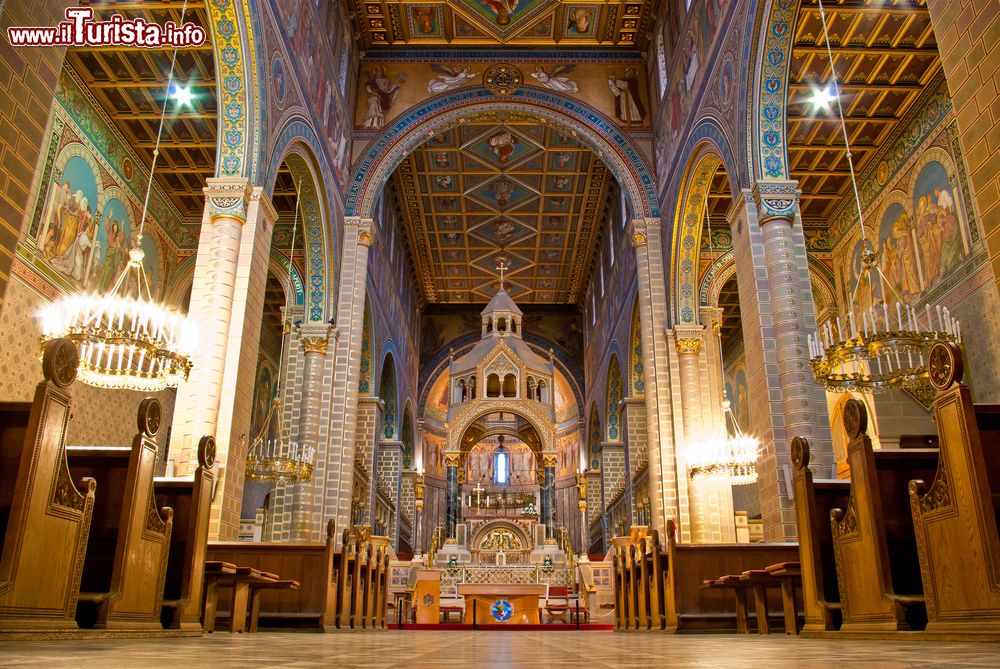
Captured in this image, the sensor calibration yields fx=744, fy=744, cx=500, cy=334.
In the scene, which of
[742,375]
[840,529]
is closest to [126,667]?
[840,529]

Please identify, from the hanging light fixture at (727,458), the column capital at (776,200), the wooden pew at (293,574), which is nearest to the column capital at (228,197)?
the wooden pew at (293,574)

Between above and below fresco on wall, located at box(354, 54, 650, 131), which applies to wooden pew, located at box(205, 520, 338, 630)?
below

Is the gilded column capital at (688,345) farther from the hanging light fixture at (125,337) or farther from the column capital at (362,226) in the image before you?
the hanging light fixture at (125,337)

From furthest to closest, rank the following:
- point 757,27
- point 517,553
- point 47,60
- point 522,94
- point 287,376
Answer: point 517,553
point 522,94
point 287,376
point 757,27
point 47,60

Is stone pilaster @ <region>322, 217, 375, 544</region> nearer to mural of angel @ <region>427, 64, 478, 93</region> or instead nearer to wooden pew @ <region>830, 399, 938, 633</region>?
mural of angel @ <region>427, 64, 478, 93</region>

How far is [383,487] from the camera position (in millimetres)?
21312

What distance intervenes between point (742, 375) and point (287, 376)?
44.2 ft

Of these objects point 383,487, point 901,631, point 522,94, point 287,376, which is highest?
point 522,94

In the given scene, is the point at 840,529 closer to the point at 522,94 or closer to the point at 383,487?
the point at 522,94

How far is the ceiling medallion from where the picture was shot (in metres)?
16.1

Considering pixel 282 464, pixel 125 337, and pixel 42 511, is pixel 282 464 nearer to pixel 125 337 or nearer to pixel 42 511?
pixel 125 337

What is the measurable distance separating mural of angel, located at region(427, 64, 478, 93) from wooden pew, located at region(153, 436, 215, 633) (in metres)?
12.3

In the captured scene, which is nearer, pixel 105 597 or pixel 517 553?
pixel 105 597

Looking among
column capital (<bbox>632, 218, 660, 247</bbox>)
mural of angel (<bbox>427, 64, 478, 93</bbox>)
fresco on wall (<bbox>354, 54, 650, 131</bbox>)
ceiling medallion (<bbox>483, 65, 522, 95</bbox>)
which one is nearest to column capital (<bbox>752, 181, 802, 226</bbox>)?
column capital (<bbox>632, 218, 660, 247</bbox>)
